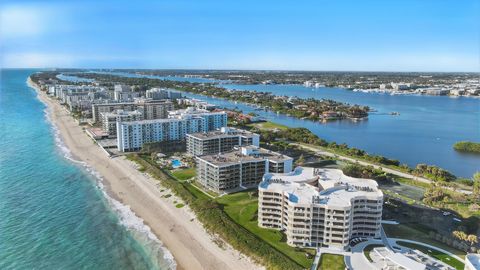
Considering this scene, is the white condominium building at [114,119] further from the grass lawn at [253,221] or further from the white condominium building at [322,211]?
the white condominium building at [322,211]

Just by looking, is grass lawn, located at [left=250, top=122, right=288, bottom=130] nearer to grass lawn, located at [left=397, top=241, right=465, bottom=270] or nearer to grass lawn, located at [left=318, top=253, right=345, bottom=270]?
grass lawn, located at [left=397, top=241, right=465, bottom=270]

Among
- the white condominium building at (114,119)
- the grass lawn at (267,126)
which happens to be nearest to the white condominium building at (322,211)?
the white condominium building at (114,119)

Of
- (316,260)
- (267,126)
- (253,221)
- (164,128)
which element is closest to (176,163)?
(164,128)

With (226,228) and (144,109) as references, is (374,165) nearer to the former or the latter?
(226,228)

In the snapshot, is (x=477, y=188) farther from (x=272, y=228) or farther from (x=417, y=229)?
(x=272, y=228)

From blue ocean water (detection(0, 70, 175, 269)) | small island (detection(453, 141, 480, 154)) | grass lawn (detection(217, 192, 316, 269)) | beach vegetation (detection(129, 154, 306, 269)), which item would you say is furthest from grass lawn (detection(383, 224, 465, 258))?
small island (detection(453, 141, 480, 154))

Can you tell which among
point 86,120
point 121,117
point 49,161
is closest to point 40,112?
point 86,120
